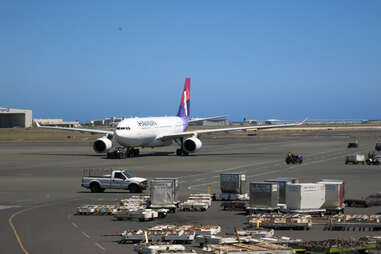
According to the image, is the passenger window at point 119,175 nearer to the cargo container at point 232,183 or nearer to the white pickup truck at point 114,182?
the white pickup truck at point 114,182

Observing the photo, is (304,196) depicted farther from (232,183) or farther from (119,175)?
(119,175)

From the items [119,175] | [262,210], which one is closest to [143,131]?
[119,175]

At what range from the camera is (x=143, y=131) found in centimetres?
7681

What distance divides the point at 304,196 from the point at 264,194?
2033 mm

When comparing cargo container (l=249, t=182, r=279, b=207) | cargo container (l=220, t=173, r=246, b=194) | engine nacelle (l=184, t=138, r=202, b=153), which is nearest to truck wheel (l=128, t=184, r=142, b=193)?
cargo container (l=220, t=173, r=246, b=194)

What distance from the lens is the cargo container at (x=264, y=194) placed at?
33.0 metres

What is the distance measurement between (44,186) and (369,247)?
31.0 metres

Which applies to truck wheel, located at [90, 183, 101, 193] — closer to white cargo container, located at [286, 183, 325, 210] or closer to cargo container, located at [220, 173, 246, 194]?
cargo container, located at [220, 173, 246, 194]

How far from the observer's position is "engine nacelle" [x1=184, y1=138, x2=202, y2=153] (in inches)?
3155

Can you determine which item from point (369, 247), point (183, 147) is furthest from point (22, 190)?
point (183, 147)

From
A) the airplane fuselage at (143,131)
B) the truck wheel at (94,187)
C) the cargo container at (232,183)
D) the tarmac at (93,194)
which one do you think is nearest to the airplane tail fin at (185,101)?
the airplane fuselage at (143,131)

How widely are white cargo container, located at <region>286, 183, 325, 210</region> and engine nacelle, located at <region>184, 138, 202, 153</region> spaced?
47.3m

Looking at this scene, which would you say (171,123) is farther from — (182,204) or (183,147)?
(182,204)

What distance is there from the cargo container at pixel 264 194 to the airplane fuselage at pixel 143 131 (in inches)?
1639
